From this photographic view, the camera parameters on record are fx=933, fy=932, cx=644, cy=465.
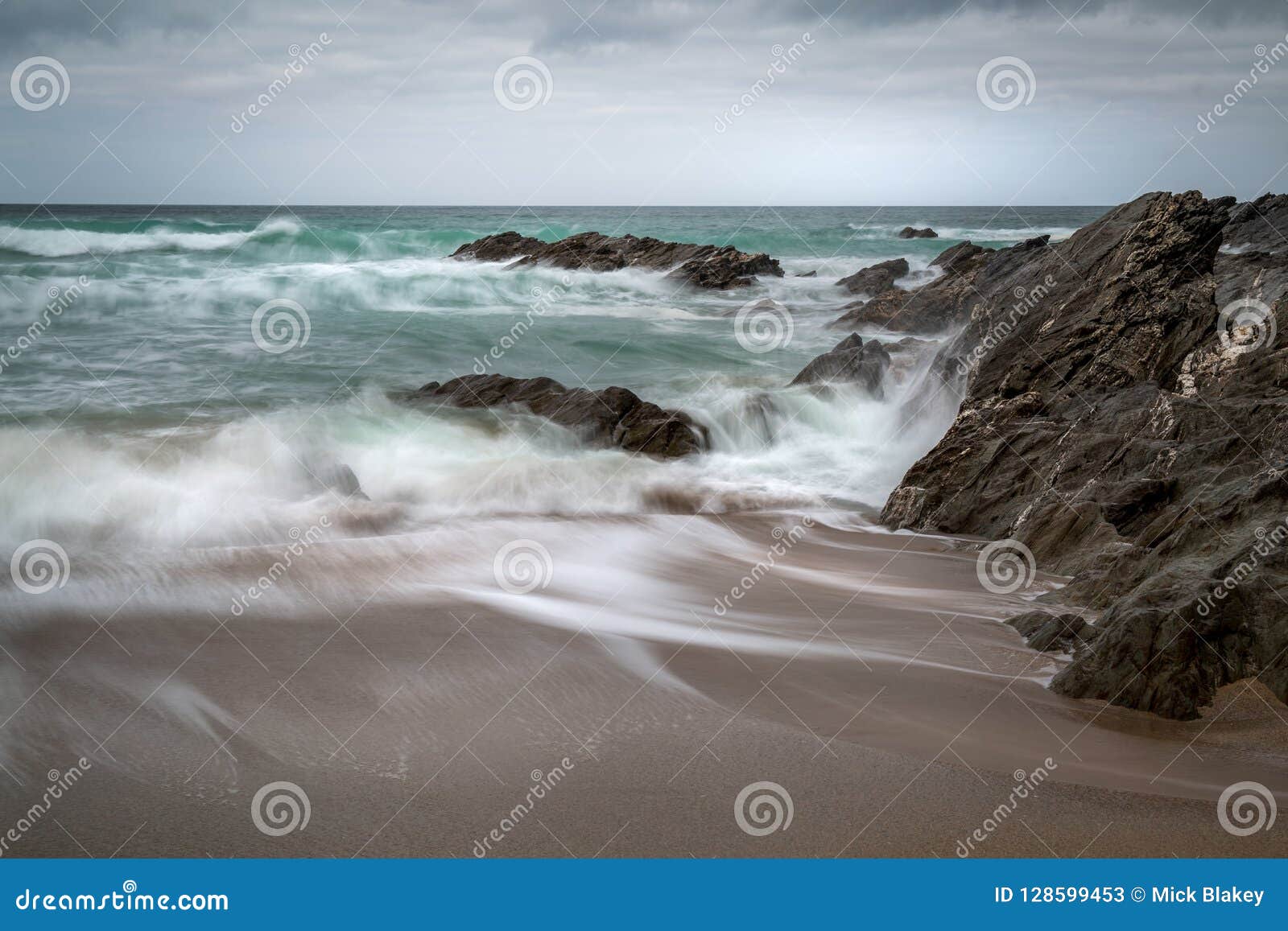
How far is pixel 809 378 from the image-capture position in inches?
542

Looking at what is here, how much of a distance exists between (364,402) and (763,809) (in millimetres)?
10042

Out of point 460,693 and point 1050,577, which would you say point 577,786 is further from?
point 1050,577

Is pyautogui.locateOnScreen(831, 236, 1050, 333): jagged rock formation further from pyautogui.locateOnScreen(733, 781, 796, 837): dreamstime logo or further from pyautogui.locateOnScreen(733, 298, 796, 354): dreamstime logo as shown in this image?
pyautogui.locateOnScreen(733, 781, 796, 837): dreamstime logo

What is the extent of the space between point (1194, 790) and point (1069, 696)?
2.91 ft

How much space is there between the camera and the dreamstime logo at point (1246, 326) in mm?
8562

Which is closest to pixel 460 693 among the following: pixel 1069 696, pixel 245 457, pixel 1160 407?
pixel 1069 696
